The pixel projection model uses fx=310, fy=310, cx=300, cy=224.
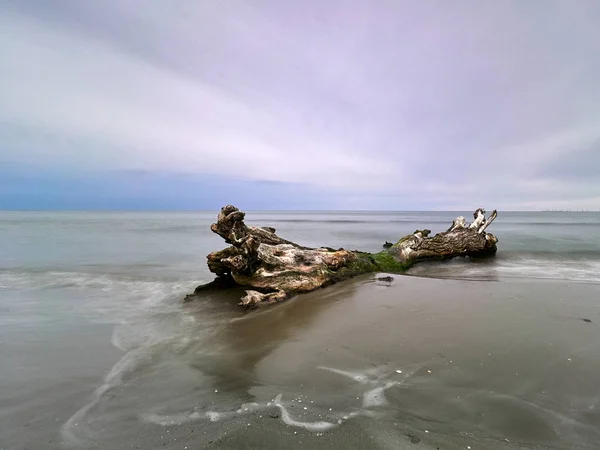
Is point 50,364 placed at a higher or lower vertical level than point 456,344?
lower

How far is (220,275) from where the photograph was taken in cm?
1020

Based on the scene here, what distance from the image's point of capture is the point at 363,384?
3.93 meters

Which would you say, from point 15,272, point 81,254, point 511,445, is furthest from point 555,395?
point 81,254

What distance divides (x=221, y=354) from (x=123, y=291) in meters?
6.24

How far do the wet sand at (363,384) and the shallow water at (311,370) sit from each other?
20mm

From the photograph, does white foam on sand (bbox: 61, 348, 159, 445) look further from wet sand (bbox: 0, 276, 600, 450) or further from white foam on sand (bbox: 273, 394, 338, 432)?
white foam on sand (bbox: 273, 394, 338, 432)

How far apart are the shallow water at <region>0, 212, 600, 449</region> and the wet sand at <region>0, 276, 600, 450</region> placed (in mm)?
20

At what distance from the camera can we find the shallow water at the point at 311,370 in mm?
3084

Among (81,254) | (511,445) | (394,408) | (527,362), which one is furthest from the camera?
(81,254)

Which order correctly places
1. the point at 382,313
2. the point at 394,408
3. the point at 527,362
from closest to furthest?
1. the point at 394,408
2. the point at 527,362
3. the point at 382,313

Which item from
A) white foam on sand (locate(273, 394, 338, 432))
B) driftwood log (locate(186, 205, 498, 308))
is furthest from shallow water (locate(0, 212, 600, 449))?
driftwood log (locate(186, 205, 498, 308))

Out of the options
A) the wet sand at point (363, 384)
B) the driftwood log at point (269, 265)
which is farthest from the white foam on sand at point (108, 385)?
the driftwood log at point (269, 265)

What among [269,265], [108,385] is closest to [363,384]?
[108,385]

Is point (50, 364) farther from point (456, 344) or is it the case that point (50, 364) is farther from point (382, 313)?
point (456, 344)
